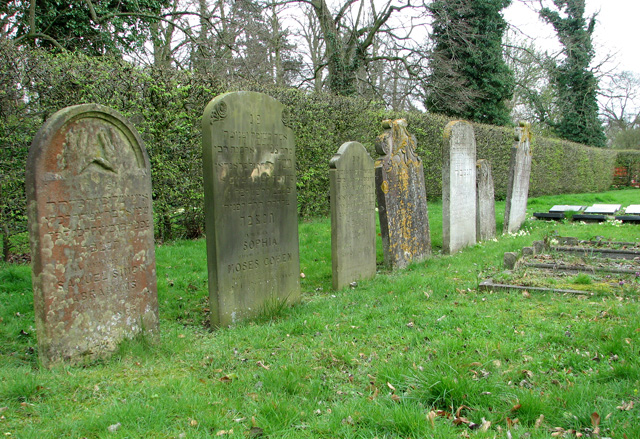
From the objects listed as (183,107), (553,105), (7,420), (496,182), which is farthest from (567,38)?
(7,420)

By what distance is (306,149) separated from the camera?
11.7 metres

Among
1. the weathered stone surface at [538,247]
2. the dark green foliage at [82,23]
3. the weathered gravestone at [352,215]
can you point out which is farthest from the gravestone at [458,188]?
the dark green foliage at [82,23]

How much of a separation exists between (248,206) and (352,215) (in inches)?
83.6

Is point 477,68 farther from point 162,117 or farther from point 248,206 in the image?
point 248,206

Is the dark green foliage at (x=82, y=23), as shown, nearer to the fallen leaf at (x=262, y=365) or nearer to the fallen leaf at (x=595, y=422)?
the fallen leaf at (x=262, y=365)

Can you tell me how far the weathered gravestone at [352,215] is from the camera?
6438 millimetres

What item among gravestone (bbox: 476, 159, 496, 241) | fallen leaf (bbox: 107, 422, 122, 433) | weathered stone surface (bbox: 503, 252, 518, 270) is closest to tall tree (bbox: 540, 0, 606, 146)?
gravestone (bbox: 476, 159, 496, 241)

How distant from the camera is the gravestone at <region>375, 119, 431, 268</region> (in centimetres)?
733

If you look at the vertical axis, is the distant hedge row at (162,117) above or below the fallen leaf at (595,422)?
above

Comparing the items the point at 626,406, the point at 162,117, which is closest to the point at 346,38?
the point at 162,117

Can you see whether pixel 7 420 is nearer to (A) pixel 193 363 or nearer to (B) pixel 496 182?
(A) pixel 193 363

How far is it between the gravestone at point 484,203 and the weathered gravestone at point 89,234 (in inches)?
300

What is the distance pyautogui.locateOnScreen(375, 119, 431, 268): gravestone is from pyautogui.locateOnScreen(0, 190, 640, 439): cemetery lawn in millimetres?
1829

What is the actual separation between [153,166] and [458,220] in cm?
591
